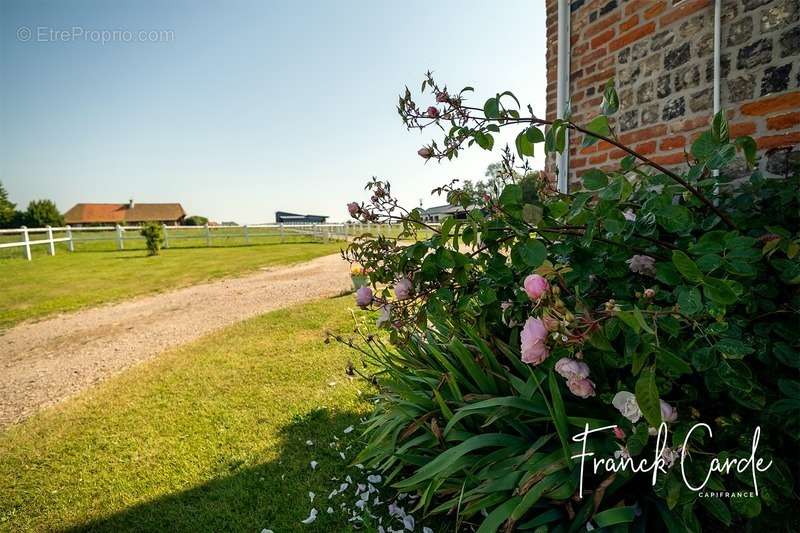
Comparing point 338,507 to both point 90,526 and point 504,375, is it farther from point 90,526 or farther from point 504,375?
point 90,526

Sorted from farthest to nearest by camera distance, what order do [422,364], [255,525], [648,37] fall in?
[648,37], [422,364], [255,525]

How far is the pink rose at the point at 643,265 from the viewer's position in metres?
1.65

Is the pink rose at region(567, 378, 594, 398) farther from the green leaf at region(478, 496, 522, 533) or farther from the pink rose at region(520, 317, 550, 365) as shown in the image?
the green leaf at region(478, 496, 522, 533)

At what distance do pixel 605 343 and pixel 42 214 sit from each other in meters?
59.3

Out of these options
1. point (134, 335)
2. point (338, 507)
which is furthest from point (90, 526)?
point (134, 335)

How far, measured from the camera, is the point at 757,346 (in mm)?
1438

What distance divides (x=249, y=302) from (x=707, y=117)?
21.6ft

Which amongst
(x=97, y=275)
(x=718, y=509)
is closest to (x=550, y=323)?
(x=718, y=509)

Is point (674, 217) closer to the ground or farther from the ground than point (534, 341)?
farther from the ground

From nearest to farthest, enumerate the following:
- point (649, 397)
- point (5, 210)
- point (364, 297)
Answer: point (649, 397)
point (364, 297)
point (5, 210)

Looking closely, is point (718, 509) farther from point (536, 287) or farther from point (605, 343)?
point (536, 287)

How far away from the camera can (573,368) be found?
1312 mm

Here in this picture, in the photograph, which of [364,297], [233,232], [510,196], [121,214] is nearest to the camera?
[510,196]

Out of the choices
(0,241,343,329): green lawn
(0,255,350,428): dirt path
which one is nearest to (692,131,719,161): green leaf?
(0,255,350,428): dirt path
